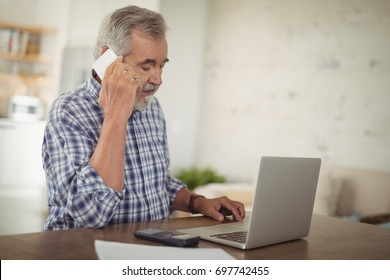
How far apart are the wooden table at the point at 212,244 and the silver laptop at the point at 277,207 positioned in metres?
0.03

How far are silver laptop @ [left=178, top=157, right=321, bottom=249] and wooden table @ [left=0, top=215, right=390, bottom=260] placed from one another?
0.03 meters

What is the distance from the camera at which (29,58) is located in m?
4.86

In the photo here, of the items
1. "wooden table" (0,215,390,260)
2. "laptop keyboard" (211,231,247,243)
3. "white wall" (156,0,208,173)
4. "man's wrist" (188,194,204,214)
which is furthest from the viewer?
"white wall" (156,0,208,173)

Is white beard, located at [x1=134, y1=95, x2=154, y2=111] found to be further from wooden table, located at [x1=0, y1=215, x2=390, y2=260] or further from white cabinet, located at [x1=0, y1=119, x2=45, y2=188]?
white cabinet, located at [x1=0, y1=119, x2=45, y2=188]

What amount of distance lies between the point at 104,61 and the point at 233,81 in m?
3.59

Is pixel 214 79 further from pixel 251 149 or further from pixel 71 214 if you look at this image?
pixel 71 214

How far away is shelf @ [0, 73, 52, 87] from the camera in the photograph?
467 centimetres

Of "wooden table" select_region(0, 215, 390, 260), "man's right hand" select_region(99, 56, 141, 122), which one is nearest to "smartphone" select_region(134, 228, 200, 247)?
"wooden table" select_region(0, 215, 390, 260)

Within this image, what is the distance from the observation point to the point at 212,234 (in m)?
1.34

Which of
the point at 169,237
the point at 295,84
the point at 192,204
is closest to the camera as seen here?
the point at 169,237

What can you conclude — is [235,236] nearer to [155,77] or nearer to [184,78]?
[155,77]

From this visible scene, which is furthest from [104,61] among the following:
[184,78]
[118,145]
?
[184,78]

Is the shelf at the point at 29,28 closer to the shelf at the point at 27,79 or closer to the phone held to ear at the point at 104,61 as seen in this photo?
the shelf at the point at 27,79
